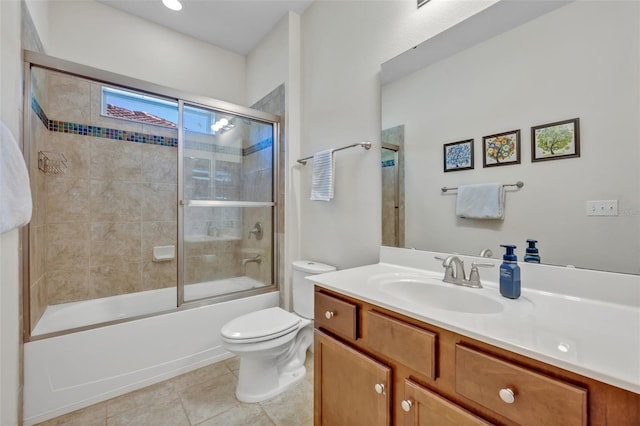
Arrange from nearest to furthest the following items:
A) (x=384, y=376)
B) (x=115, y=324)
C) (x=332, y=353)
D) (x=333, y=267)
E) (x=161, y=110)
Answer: (x=384, y=376), (x=332, y=353), (x=115, y=324), (x=333, y=267), (x=161, y=110)

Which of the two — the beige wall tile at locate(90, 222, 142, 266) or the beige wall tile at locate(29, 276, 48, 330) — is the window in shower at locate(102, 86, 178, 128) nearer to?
the beige wall tile at locate(90, 222, 142, 266)

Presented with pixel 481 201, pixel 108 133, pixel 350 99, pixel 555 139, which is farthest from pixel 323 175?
pixel 108 133

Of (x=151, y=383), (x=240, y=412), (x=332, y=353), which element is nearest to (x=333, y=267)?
(x=332, y=353)

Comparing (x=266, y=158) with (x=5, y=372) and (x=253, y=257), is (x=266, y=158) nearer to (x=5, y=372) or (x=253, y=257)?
(x=253, y=257)

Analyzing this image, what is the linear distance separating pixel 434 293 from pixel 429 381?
414 mm

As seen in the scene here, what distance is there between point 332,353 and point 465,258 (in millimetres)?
706

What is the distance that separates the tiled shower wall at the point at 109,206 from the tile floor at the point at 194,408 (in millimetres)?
705

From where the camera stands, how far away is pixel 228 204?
229 centimetres

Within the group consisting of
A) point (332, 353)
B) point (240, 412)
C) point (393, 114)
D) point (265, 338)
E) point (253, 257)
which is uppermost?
point (393, 114)

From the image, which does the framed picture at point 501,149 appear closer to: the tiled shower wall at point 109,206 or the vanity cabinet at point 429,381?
the vanity cabinet at point 429,381

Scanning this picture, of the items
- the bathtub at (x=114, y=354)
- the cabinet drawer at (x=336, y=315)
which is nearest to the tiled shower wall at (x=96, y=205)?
the bathtub at (x=114, y=354)

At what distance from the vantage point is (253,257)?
251 centimetres

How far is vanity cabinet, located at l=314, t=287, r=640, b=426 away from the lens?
541 millimetres

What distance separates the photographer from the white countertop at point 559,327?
53cm
